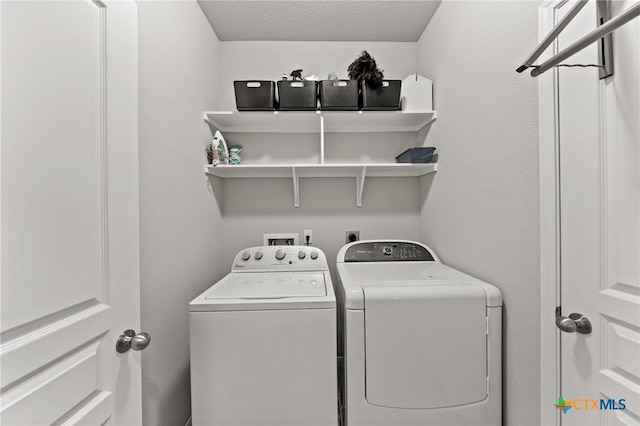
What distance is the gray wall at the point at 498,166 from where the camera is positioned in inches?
40.7

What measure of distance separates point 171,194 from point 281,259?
79 centimetres

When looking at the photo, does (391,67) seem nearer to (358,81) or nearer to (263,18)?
(358,81)

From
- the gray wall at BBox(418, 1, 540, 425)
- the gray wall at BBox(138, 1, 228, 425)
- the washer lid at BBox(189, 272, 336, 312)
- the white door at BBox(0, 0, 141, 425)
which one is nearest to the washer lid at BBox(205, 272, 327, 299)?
the washer lid at BBox(189, 272, 336, 312)

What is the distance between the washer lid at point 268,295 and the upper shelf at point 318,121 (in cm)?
103

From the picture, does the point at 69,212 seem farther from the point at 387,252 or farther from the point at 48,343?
the point at 387,252

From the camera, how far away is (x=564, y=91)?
2.98ft

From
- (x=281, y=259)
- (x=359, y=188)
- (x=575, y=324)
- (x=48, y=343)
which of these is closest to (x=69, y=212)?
(x=48, y=343)

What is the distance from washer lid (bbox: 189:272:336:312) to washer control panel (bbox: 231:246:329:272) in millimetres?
193

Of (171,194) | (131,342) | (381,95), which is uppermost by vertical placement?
(381,95)

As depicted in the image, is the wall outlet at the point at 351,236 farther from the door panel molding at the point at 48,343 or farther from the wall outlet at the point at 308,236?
the door panel molding at the point at 48,343

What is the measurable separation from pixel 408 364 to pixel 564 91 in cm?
115

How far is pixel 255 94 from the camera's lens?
177 cm

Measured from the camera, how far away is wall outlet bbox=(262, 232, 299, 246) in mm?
2066

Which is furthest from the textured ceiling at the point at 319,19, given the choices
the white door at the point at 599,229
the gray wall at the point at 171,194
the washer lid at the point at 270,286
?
the washer lid at the point at 270,286
